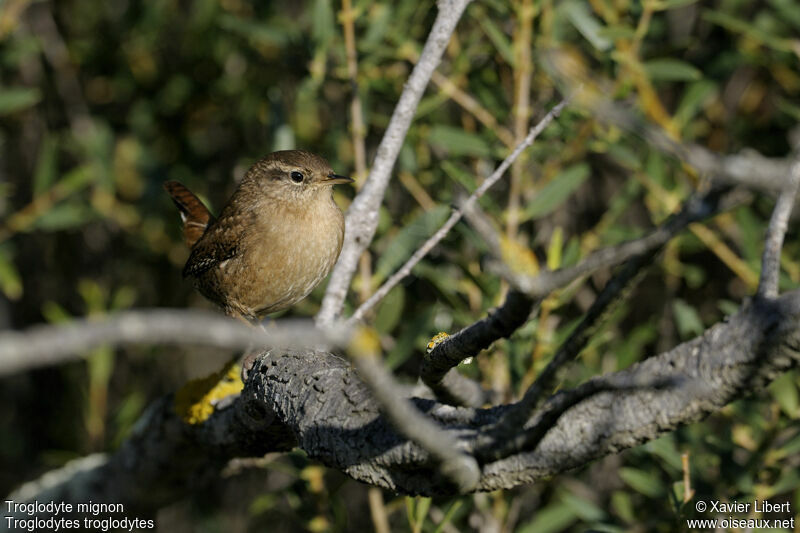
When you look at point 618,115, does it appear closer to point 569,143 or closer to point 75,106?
point 569,143

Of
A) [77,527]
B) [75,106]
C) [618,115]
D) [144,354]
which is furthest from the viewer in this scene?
[144,354]

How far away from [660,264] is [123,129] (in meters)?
3.09

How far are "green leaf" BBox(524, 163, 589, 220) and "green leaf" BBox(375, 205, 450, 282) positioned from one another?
1.36 feet

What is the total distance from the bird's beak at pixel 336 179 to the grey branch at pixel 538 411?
90 cm

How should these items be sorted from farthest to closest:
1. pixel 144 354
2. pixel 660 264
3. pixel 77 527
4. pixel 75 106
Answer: pixel 144 354 < pixel 75 106 < pixel 660 264 < pixel 77 527

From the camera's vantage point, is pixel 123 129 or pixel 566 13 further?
pixel 123 129

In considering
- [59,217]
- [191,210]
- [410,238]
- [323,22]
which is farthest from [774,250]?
[59,217]

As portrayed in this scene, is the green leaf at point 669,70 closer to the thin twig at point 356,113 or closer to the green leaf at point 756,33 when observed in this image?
the green leaf at point 756,33

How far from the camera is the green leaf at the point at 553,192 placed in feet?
9.98

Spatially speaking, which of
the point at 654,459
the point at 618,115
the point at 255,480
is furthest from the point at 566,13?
the point at 255,480

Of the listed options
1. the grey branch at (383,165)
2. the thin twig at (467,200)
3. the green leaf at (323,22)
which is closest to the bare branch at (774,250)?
the thin twig at (467,200)

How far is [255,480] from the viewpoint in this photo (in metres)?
5.32

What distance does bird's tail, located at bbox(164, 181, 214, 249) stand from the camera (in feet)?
11.9

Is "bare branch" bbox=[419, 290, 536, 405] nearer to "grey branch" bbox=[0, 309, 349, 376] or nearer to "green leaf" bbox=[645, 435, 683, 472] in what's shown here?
"grey branch" bbox=[0, 309, 349, 376]
